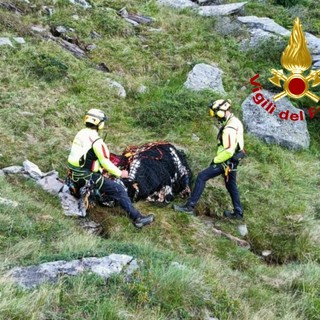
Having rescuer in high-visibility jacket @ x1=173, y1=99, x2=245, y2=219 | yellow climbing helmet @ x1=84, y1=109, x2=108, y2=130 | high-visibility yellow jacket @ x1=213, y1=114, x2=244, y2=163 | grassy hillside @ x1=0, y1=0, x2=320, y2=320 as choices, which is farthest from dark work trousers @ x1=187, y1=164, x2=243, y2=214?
yellow climbing helmet @ x1=84, y1=109, x2=108, y2=130

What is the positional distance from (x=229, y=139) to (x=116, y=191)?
2.12 m

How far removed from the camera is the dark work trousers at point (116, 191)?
7590 mm

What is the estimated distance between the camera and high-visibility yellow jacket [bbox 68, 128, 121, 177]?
7379 mm

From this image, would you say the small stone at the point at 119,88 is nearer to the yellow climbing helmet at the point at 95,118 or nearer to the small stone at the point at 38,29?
the small stone at the point at 38,29

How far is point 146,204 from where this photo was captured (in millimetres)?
8406

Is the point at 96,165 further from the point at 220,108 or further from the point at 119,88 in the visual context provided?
the point at 119,88

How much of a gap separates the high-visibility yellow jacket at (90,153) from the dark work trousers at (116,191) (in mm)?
210

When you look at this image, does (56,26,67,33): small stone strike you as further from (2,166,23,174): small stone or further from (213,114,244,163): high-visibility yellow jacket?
(213,114,244,163): high-visibility yellow jacket

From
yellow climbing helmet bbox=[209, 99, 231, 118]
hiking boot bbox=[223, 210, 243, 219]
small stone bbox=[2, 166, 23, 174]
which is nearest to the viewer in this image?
small stone bbox=[2, 166, 23, 174]

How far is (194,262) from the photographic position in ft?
20.0

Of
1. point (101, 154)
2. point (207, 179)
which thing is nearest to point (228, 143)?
point (207, 179)

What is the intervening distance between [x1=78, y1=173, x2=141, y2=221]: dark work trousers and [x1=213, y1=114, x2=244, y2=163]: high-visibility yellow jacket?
69.2 inches

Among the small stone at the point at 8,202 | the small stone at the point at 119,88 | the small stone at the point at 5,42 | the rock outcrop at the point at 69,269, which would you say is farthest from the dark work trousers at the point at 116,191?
the small stone at the point at 5,42

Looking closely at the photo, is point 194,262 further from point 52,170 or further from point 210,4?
point 210,4
